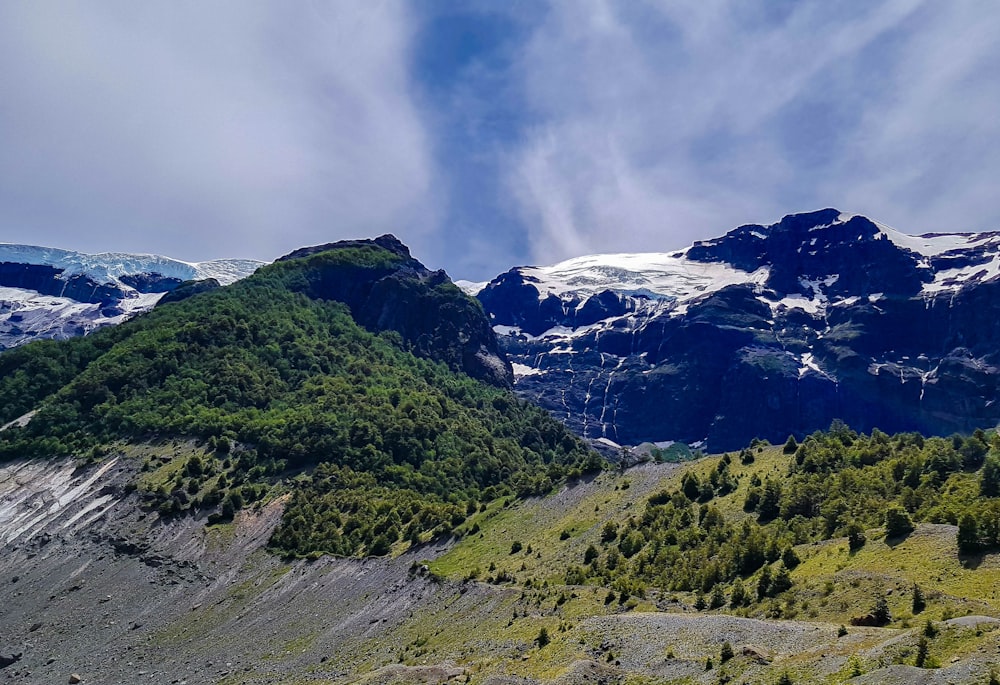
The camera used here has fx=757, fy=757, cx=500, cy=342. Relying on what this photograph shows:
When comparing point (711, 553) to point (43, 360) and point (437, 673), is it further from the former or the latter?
point (43, 360)

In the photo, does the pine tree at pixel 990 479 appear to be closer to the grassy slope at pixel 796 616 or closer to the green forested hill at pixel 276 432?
the grassy slope at pixel 796 616

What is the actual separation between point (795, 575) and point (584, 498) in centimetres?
5316

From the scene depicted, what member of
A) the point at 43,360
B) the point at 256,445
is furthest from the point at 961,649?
the point at 43,360

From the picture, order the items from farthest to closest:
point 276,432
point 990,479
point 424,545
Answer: point 276,432
point 424,545
point 990,479

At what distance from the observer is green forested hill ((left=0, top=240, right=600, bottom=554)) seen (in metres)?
122

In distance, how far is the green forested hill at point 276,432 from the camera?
121562mm

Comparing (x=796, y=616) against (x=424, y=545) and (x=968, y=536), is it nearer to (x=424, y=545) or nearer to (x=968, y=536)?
(x=968, y=536)

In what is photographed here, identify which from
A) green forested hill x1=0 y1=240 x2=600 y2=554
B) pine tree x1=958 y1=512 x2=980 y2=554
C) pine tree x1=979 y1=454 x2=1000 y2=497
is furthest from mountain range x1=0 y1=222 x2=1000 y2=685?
green forested hill x1=0 y1=240 x2=600 y2=554

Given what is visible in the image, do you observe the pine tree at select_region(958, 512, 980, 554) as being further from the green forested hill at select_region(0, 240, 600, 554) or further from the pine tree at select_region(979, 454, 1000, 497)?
the green forested hill at select_region(0, 240, 600, 554)

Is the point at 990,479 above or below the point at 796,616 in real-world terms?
above

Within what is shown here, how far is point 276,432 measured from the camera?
150000 mm

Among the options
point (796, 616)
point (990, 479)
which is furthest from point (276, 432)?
point (990, 479)

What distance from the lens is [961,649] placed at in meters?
32.6

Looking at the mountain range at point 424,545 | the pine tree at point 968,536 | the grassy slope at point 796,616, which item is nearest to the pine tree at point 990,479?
the mountain range at point 424,545
